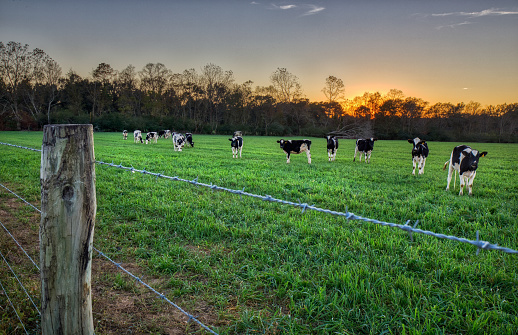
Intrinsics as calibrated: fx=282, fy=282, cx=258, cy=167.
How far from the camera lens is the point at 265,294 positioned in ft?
10.2

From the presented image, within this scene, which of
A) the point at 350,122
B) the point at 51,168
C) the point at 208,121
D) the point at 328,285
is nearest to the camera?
the point at 51,168

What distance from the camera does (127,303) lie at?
2969 mm

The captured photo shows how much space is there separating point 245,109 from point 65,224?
7386cm

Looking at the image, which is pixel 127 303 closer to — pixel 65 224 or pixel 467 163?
pixel 65 224

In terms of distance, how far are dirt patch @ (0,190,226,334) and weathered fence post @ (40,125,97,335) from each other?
808mm

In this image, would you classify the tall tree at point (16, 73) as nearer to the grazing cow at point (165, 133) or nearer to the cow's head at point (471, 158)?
the grazing cow at point (165, 133)

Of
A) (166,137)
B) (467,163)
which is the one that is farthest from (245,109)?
(467,163)

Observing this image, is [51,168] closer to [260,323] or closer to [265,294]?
[260,323]

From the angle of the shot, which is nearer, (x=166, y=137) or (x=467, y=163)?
(x=467, y=163)

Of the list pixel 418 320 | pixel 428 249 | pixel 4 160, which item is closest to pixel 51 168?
pixel 418 320

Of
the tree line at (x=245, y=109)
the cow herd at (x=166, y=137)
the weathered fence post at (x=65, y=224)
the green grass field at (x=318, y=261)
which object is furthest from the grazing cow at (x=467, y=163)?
the tree line at (x=245, y=109)

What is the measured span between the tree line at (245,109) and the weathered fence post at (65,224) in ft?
205

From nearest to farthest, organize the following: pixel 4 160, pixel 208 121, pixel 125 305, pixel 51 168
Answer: pixel 51 168 < pixel 125 305 < pixel 4 160 < pixel 208 121

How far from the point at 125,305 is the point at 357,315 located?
2.34 metres
